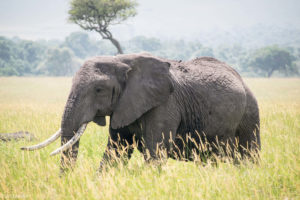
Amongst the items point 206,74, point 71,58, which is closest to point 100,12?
point 206,74

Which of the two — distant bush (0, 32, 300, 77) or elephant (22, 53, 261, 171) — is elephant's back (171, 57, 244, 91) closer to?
elephant (22, 53, 261, 171)

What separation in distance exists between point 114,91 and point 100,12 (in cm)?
2982

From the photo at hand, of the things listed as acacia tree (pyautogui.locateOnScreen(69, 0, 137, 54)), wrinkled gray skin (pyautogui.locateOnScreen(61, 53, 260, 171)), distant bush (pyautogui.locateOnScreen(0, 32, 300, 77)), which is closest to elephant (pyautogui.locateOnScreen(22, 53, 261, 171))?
wrinkled gray skin (pyautogui.locateOnScreen(61, 53, 260, 171))

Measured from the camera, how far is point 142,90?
4.56m

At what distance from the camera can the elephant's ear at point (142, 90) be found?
4.47m

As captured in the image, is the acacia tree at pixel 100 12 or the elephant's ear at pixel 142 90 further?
the acacia tree at pixel 100 12

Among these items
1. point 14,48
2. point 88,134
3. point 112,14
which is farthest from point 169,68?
point 14,48

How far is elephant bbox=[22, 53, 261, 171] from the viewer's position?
4.27 meters

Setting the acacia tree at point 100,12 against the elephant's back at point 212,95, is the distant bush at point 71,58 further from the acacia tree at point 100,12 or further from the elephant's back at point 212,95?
the elephant's back at point 212,95

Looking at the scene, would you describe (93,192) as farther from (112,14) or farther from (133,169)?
(112,14)

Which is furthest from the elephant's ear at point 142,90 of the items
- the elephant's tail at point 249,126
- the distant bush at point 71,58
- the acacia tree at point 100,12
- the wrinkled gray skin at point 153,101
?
the distant bush at point 71,58

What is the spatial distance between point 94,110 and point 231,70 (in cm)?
283

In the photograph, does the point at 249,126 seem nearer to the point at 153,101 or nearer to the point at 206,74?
the point at 206,74

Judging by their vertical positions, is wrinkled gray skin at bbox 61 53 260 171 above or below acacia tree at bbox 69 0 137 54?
below
